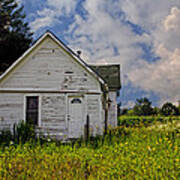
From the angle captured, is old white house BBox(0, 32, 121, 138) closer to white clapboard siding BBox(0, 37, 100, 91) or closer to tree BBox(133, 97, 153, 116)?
white clapboard siding BBox(0, 37, 100, 91)

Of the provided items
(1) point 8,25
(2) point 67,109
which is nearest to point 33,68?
(2) point 67,109

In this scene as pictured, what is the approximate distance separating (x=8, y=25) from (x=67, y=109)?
65.2 feet

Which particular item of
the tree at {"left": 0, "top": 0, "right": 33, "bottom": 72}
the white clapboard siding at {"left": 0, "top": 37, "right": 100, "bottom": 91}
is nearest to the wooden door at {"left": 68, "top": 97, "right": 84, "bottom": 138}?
the white clapboard siding at {"left": 0, "top": 37, "right": 100, "bottom": 91}

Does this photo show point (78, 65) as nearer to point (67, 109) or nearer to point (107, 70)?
point (67, 109)

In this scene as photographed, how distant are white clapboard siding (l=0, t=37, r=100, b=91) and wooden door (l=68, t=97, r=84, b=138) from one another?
75cm

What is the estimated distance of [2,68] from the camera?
26.0 metres

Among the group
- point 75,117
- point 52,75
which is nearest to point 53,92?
point 52,75

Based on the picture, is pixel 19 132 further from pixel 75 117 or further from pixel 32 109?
pixel 75 117

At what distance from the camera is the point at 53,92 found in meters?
13.8

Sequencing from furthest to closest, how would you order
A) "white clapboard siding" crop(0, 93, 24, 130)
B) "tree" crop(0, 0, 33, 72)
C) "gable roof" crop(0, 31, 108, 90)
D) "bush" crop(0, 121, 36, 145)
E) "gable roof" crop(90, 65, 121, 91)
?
1. "tree" crop(0, 0, 33, 72)
2. "gable roof" crop(90, 65, 121, 91)
3. "white clapboard siding" crop(0, 93, 24, 130)
4. "gable roof" crop(0, 31, 108, 90)
5. "bush" crop(0, 121, 36, 145)

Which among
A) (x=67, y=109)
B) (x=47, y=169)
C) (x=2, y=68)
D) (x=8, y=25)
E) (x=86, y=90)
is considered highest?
(x=8, y=25)

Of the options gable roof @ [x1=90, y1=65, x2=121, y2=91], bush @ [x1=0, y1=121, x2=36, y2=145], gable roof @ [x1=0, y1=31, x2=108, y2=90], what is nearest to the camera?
bush @ [x1=0, y1=121, x2=36, y2=145]

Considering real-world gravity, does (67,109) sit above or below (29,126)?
above

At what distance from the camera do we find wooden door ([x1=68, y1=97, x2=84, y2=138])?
13.8m
